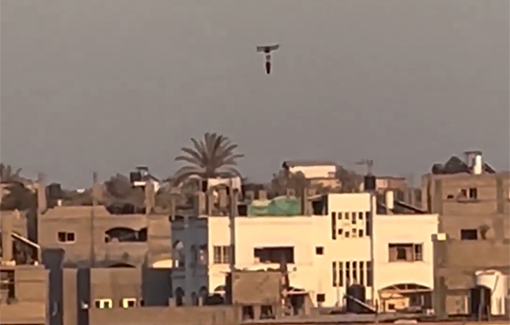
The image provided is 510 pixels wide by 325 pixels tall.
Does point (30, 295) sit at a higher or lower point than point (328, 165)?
lower

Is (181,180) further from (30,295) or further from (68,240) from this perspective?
(30,295)

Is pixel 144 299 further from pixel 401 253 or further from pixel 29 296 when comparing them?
pixel 29 296

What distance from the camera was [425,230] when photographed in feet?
115

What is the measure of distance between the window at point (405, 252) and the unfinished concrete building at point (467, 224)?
0.50 m

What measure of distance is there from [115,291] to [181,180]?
881 cm

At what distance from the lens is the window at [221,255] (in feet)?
112

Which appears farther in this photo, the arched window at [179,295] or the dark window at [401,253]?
the dark window at [401,253]

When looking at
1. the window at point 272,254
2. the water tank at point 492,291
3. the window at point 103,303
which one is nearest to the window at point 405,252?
the window at point 272,254

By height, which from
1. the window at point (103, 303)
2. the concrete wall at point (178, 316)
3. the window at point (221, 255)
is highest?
the window at point (221, 255)

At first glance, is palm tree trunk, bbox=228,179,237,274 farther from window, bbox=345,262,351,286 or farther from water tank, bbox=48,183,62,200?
water tank, bbox=48,183,62,200

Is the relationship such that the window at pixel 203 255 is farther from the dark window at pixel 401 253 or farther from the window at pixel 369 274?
the dark window at pixel 401 253

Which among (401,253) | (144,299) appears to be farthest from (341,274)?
(144,299)

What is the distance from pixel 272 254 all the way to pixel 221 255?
3.08 feet

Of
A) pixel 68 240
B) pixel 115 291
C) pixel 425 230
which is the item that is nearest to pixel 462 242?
pixel 425 230
